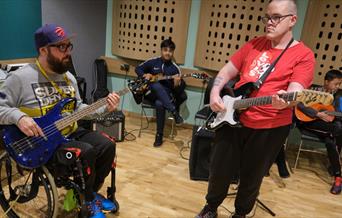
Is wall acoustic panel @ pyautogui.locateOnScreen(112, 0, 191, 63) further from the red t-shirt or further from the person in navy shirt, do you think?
the red t-shirt

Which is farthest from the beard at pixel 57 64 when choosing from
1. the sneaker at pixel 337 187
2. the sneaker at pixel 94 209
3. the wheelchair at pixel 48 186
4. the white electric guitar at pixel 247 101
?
the sneaker at pixel 337 187

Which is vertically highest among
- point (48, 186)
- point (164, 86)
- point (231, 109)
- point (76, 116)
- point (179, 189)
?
point (231, 109)

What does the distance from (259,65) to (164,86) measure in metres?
2.00

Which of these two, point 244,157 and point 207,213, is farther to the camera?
point 207,213

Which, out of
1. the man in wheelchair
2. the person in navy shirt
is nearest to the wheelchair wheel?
the man in wheelchair

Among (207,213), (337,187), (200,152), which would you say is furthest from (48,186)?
(337,187)

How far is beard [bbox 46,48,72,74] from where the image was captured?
166cm

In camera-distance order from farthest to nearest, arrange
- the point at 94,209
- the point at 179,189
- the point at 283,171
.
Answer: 1. the point at 283,171
2. the point at 179,189
3. the point at 94,209

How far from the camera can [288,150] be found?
3.46 metres

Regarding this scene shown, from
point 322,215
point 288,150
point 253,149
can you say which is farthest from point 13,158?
point 288,150

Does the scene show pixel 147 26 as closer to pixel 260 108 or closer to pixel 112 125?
pixel 112 125

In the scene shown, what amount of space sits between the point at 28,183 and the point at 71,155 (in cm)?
46

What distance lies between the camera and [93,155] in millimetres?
1670

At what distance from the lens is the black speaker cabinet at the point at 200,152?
247 cm
